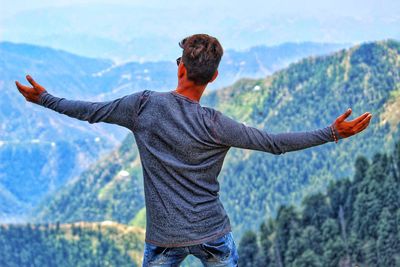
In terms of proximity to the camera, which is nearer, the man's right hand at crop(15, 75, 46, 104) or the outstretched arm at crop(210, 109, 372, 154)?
the outstretched arm at crop(210, 109, 372, 154)

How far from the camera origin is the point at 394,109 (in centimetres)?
17675

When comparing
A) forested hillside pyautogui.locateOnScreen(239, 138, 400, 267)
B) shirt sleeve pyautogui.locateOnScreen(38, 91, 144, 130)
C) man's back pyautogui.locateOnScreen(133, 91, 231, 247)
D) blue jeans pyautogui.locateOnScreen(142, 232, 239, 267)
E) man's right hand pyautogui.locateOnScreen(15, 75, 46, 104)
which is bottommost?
forested hillside pyautogui.locateOnScreen(239, 138, 400, 267)

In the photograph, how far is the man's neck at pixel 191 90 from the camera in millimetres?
7738

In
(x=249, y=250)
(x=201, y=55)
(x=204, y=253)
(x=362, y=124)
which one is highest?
(x=201, y=55)

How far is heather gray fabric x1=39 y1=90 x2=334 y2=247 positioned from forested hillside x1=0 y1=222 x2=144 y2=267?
5803 inches

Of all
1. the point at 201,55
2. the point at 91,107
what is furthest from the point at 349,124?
the point at 91,107

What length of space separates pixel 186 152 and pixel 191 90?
58cm

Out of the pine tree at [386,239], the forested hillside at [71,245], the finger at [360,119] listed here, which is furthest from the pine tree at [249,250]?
the finger at [360,119]

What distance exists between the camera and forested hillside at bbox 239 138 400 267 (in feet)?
272

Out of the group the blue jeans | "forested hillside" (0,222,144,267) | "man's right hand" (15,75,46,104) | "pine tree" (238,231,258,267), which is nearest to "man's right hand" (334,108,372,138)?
the blue jeans

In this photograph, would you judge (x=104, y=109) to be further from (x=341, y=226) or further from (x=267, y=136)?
(x=341, y=226)

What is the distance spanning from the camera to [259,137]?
768 cm

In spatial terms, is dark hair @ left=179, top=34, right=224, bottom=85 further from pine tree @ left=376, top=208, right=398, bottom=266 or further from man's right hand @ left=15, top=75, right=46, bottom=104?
pine tree @ left=376, top=208, right=398, bottom=266

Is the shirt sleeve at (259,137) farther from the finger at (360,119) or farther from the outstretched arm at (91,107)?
the outstretched arm at (91,107)
